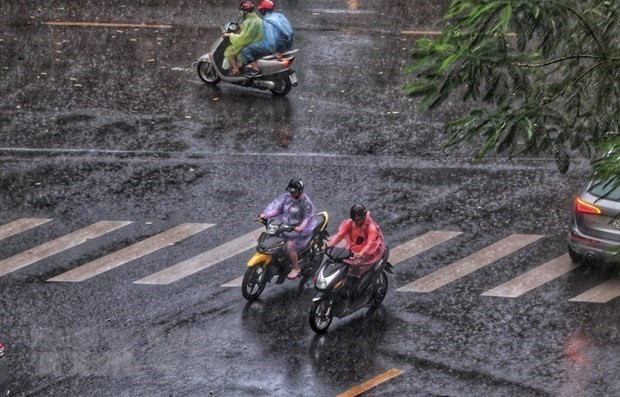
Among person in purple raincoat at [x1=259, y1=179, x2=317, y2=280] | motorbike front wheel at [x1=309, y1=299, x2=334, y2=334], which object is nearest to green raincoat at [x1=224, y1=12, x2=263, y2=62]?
person in purple raincoat at [x1=259, y1=179, x2=317, y2=280]

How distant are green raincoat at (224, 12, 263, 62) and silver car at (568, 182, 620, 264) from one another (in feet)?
23.7

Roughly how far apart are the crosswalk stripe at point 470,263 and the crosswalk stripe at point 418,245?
517mm

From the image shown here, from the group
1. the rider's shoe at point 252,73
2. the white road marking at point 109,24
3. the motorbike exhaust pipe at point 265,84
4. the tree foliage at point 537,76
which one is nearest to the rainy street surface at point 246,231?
the white road marking at point 109,24

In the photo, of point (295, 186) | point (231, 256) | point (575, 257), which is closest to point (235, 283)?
point (231, 256)

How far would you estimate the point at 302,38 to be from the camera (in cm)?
2380

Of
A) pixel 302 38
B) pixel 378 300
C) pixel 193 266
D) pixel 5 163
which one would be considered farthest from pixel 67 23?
pixel 378 300

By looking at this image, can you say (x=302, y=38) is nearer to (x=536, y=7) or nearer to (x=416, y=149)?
(x=416, y=149)

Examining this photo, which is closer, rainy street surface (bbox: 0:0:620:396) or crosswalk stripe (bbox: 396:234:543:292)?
rainy street surface (bbox: 0:0:620:396)

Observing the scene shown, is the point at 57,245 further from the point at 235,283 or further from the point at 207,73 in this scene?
the point at 207,73

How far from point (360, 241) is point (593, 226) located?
2970mm

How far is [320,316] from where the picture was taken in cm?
1423

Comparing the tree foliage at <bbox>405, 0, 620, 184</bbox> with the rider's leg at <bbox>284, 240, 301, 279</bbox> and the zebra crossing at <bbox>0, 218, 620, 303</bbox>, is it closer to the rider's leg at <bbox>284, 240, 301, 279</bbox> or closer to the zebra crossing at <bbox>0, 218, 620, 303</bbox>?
the rider's leg at <bbox>284, 240, 301, 279</bbox>

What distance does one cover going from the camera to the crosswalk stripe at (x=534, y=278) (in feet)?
50.1

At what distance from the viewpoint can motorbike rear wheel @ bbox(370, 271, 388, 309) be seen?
14816 mm
